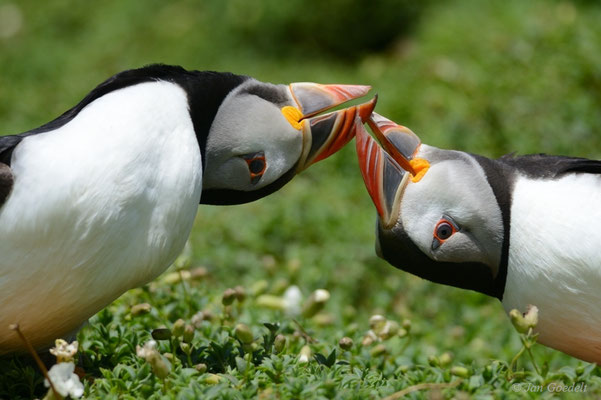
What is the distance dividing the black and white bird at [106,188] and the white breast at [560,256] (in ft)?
2.92

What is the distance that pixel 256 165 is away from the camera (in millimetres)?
2910

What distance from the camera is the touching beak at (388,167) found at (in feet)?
9.84

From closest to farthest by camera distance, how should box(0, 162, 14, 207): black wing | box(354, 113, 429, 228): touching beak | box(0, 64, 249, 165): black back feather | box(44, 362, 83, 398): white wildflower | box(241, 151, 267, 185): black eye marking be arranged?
1. box(44, 362, 83, 398): white wildflower
2. box(0, 162, 14, 207): black wing
3. box(0, 64, 249, 165): black back feather
4. box(241, 151, 267, 185): black eye marking
5. box(354, 113, 429, 228): touching beak

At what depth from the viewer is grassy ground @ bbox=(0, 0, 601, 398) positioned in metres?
2.79

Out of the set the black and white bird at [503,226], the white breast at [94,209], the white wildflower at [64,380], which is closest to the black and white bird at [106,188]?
the white breast at [94,209]

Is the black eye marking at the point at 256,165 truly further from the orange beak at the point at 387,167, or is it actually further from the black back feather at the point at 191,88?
the orange beak at the point at 387,167

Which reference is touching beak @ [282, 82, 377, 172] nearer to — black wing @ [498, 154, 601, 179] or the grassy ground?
black wing @ [498, 154, 601, 179]

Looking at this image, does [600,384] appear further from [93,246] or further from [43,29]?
[43,29]

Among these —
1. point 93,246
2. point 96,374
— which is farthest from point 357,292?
point 93,246

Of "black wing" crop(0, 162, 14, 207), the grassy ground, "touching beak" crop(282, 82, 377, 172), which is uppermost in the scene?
"touching beak" crop(282, 82, 377, 172)

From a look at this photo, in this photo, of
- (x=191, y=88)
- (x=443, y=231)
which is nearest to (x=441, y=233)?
(x=443, y=231)

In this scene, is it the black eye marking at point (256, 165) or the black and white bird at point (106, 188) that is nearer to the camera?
the black and white bird at point (106, 188)

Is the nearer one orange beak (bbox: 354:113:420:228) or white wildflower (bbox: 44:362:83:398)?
white wildflower (bbox: 44:362:83:398)

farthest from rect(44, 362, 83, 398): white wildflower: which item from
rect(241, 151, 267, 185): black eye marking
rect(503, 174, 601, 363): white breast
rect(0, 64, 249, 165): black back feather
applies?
rect(503, 174, 601, 363): white breast
